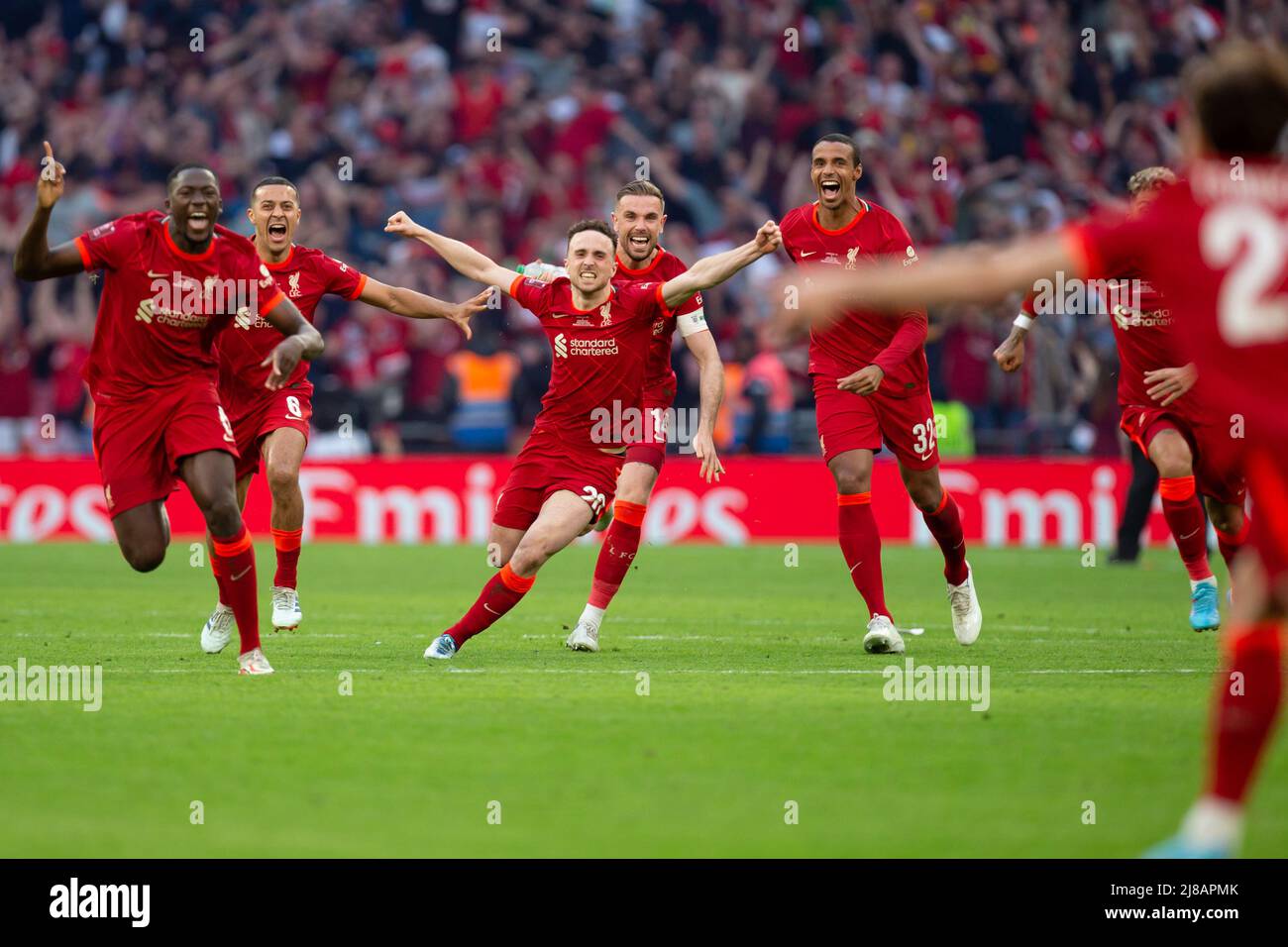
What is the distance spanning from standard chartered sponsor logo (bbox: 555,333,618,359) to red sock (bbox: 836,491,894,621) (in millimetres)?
1635

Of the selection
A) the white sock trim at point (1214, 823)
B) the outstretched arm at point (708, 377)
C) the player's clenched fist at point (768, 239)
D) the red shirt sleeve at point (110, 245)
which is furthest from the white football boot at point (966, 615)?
the white sock trim at point (1214, 823)

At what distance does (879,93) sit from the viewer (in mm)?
26219

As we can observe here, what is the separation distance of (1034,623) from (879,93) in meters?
14.9

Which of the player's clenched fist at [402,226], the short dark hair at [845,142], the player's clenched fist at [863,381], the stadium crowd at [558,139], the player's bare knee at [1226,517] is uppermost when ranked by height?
the stadium crowd at [558,139]

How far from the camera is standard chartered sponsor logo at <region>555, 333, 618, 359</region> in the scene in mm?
10953

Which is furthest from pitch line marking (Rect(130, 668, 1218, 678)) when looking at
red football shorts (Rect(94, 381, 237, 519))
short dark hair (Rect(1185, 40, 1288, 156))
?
short dark hair (Rect(1185, 40, 1288, 156))

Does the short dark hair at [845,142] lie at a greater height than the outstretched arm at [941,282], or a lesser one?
greater

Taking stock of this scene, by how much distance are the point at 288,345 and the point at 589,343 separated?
2.57 m

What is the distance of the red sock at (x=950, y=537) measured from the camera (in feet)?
37.3

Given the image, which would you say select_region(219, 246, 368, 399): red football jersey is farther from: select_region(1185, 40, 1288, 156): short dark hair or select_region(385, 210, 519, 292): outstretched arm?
select_region(1185, 40, 1288, 156): short dark hair

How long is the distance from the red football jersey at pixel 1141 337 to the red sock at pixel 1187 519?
0.43 metres

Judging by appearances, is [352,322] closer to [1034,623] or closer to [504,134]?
[504,134]

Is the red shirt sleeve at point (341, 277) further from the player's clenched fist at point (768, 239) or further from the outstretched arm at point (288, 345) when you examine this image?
the player's clenched fist at point (768, 239)

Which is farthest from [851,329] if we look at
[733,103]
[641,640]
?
[733,103]
